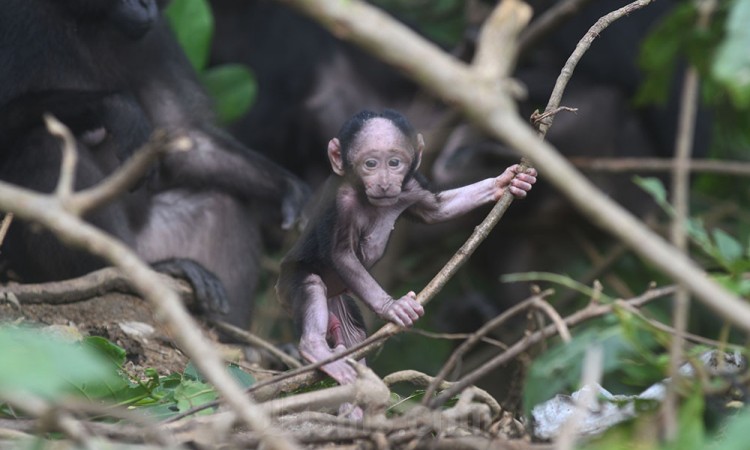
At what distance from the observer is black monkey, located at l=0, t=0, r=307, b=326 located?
14.0ft

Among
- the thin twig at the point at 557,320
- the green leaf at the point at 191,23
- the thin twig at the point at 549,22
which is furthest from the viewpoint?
the green leaf at the point at 191,23

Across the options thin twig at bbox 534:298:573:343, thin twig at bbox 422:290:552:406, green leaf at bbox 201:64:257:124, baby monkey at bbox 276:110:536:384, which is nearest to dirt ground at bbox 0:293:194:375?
baby monkey at bbox 276:110:536:384

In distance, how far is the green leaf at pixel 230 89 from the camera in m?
5.85

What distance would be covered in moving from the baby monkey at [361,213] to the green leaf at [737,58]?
74 cm

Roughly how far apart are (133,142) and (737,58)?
111 inches

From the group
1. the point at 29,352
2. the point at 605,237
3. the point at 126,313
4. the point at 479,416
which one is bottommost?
the point at 29,352

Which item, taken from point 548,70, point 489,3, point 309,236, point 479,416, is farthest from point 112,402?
point 548,70

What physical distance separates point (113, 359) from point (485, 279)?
16.0 ft

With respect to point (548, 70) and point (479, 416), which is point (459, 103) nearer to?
point (479, 416)

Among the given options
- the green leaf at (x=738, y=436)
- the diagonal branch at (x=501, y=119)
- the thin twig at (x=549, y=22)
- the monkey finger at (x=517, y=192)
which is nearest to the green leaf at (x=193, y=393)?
the monkey finger at (x=517, y=192)

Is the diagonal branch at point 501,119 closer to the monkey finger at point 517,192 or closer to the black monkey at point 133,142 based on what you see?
the monkey finger at point 517,192

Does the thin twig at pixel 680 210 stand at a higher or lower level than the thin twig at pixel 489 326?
lower

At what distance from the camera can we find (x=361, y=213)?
2621 mm

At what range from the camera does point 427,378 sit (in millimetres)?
2744
